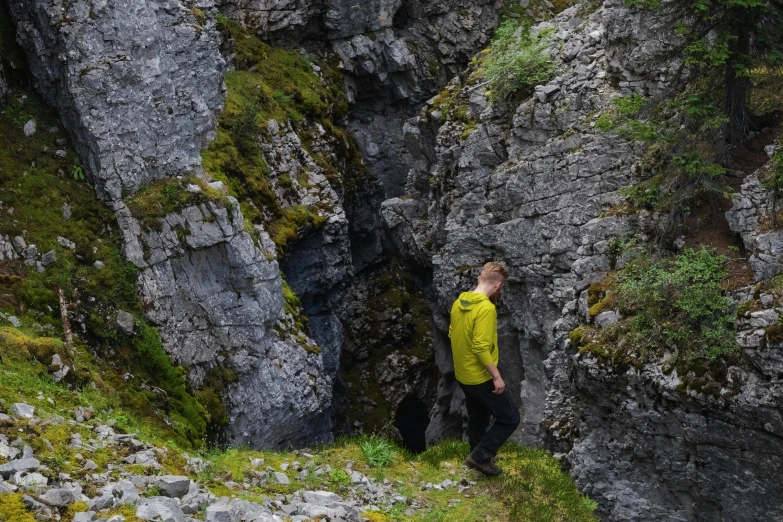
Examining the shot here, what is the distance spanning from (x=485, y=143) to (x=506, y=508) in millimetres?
11705

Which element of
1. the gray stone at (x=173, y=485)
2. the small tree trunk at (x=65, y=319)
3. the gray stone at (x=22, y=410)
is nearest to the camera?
the gray stone at (x=173, y=485)

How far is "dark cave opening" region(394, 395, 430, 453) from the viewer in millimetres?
27547

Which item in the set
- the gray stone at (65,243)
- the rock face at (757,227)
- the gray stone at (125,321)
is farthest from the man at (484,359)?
the gray stone at (65,243)

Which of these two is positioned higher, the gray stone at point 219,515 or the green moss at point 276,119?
the green moss at point 276,119

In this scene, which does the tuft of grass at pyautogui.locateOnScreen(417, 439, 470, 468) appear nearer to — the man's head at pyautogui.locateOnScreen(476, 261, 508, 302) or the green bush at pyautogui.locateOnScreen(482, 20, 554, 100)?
the man's head at pyautogui.locateOnScreen(476, 261, 508, 302)

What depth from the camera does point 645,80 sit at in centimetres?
1536

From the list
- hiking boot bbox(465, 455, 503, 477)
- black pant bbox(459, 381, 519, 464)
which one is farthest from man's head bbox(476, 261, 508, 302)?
hiking boot bbox(465, 455, 503, 477)

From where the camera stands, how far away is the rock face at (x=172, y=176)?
15359mm

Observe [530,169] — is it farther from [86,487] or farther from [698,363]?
[86,487]

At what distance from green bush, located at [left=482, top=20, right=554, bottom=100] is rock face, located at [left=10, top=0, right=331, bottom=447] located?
305 inches

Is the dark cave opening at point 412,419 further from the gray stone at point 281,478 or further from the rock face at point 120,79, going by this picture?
the gray stone at point 281,478

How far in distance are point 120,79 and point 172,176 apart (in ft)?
8.21

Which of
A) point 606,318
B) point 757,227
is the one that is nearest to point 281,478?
point 606,318

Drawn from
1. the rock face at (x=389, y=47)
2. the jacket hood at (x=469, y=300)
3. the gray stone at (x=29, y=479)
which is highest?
the rock face at (x=389, y=47)
